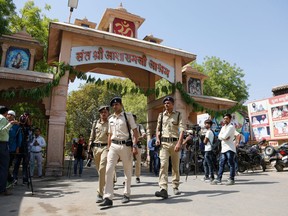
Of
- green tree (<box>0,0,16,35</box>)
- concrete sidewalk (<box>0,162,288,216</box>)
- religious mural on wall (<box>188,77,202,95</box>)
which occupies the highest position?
green tree (<box>0,0,16,35</box>)

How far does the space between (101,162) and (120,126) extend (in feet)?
2.79

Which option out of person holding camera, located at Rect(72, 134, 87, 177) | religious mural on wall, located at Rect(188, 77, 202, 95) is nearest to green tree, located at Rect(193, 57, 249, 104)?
religious mural on wall, located at Rect(188, 77, 202, 95)

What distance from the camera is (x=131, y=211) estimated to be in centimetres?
379

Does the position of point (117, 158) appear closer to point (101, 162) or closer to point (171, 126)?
point (101, 162)

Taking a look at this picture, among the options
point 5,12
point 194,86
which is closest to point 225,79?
point 194,86

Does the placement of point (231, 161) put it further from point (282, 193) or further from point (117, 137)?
point (117, 137)

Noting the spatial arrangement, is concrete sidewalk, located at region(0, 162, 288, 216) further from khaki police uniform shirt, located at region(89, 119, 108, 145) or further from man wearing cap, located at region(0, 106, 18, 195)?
khaki police uniform shirt, located at region(89, 119, 108, 145)

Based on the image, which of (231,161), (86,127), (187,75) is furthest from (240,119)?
(86,127)

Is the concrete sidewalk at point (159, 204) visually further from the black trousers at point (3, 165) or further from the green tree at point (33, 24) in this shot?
the green tree at point (33, 24)

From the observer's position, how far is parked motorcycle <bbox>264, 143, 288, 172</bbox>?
35.9 feet

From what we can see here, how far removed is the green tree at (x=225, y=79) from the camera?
30.8 metres

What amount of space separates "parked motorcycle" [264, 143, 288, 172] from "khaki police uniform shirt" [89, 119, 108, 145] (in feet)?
29.5

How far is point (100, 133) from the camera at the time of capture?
540 centimetres

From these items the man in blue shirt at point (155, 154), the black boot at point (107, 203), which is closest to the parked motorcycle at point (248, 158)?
Answer: the man in blue shirt at point (155, 154)
